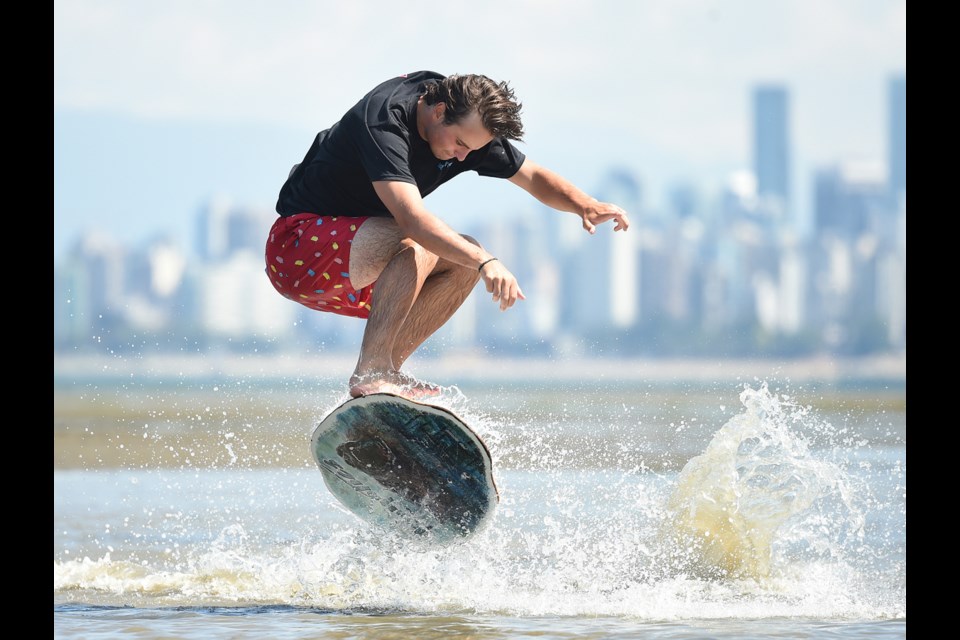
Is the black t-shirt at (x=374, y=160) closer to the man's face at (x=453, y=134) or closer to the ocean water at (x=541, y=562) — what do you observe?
the man's face at (x=453, y=134)

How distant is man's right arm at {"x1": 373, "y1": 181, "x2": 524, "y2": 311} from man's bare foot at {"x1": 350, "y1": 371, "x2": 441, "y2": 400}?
0.58 metres

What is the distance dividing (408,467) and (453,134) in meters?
1.39

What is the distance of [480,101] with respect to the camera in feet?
15.9

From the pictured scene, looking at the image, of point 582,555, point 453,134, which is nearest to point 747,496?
point 582,555

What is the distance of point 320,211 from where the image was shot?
208 inches

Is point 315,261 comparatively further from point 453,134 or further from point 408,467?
point 408,467

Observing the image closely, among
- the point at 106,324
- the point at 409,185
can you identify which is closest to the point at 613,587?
the point at 409,185

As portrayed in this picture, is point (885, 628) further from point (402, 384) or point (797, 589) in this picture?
point (402, 384)

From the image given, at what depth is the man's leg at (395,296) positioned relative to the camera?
4965 mm

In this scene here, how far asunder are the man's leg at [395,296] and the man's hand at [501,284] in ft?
1.86

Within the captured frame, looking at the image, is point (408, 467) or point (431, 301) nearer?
point (408, 467)

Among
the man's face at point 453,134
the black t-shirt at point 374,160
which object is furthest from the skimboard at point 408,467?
the man's face at point 453,134

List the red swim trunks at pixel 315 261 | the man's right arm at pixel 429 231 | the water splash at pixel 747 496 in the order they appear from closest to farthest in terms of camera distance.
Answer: the man's right arm at pixel 429 231, the red swim trunks at pixel 315 261, the water splash at pixel 747 496

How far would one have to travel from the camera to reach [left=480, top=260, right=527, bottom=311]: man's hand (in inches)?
171
